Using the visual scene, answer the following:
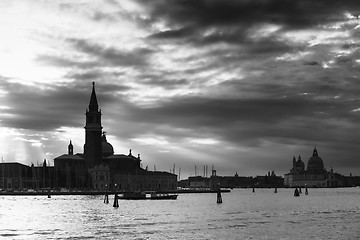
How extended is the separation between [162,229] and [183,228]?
2.70 m

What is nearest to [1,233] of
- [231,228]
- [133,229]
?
[133,229]

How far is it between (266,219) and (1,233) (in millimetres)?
32528

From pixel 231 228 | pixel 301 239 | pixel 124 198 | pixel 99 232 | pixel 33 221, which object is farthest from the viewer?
pixel 124 198

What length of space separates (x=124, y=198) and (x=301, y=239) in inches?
4077

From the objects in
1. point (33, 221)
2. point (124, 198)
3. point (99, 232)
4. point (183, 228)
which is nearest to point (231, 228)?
point (183, 228)

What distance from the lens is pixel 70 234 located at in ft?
195

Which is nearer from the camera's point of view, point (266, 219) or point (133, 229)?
point (133, 229)

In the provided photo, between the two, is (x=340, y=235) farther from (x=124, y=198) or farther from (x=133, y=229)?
(x=124, y=198)

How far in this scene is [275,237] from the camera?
190ft

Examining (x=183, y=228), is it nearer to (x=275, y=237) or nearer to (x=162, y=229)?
(x=162, y=229)

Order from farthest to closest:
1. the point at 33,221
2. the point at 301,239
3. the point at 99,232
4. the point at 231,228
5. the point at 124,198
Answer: the point at 124,198, the point at 33,221, the point at 231,228, the point at 99,232, the point at 301,239

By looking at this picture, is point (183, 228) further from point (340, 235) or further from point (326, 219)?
point (326, 219)

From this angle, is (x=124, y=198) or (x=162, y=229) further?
(x=124, y=198)

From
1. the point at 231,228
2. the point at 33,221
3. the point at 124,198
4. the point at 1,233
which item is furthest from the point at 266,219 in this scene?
the point at 124,198
